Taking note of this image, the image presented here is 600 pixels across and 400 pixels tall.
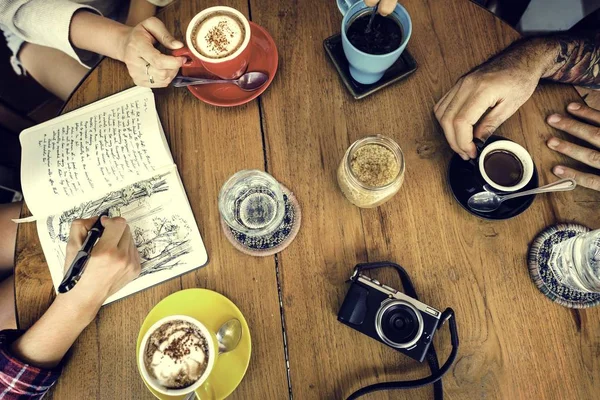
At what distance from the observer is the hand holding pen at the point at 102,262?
80 centimetres

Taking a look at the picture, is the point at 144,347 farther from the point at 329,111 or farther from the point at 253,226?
the point at 329,111

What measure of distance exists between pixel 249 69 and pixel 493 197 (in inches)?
24.3

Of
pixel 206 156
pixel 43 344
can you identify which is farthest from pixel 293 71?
pixel 43 344

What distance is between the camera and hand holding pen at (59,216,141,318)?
0.80m

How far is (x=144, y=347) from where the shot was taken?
28.4 inches

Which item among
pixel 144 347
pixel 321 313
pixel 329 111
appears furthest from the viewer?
pixel 329 111

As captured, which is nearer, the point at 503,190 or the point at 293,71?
the point at 503,190

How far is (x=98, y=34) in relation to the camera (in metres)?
0.97

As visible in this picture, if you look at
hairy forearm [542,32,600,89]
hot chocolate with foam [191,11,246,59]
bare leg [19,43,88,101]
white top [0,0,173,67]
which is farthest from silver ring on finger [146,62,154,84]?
hairy forearm [542,32,600,89]

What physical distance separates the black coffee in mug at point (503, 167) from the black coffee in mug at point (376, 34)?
30 centimetres

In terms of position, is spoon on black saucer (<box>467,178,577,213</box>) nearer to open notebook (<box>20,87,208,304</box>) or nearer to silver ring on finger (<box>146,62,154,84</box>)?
open notebook (<box>20,87,208,304</box>)

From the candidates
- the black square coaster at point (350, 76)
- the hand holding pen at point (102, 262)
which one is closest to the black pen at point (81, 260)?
the hand holding pen at point (102, 262)

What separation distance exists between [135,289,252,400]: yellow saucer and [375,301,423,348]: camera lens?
262 mm

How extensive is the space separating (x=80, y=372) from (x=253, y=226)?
454 mm
